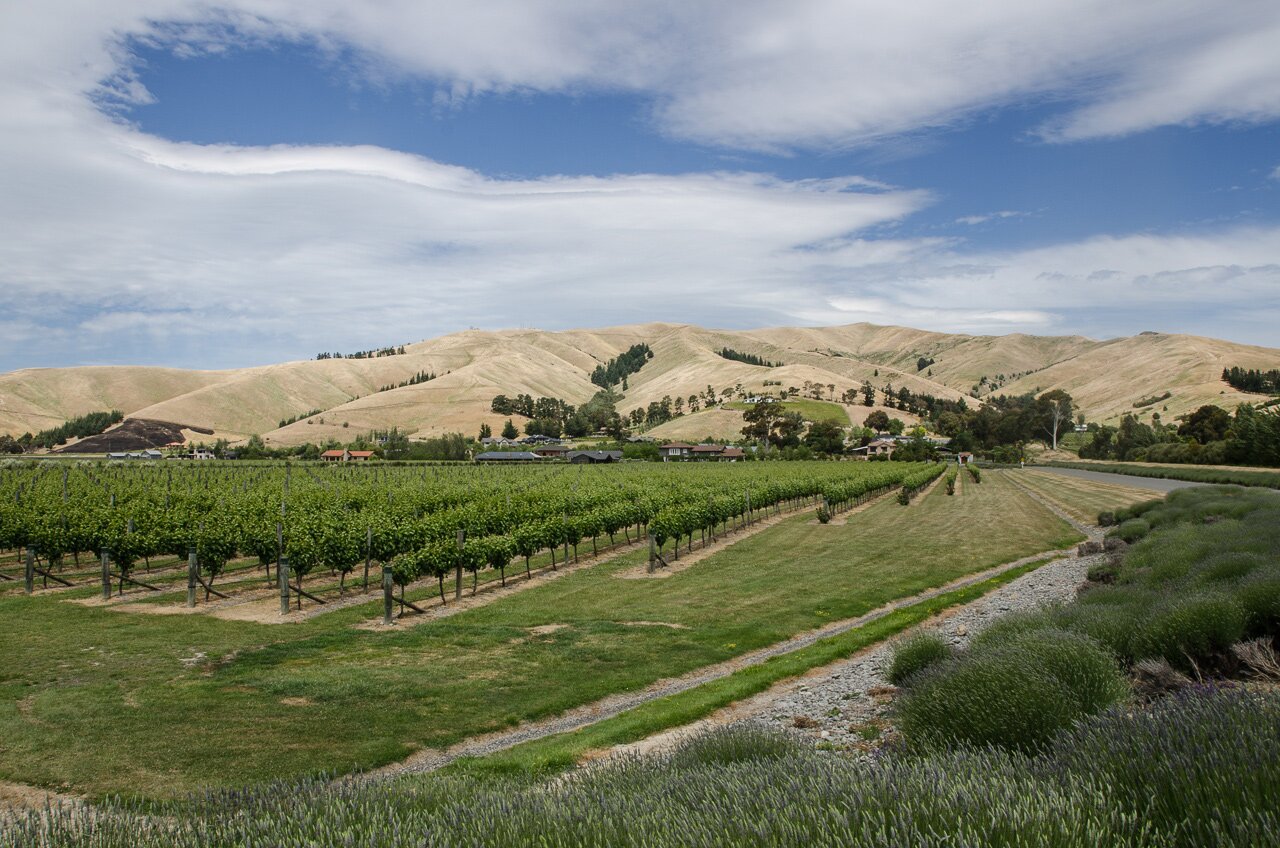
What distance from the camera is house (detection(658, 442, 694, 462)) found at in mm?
126244

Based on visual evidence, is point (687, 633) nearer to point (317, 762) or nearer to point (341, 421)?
point (317, 762)

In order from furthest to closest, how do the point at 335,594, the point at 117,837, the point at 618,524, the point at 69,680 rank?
the point at 618,524, the point at 335,594, the point at 69,680, the point at 117,837

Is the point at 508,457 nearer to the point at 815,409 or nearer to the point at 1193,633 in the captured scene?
the point at 815,409

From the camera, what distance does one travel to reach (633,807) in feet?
15.2

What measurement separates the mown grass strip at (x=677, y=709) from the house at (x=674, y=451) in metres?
106

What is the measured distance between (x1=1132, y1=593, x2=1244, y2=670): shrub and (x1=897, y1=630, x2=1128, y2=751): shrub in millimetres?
1785

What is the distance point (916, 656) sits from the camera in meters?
11.4

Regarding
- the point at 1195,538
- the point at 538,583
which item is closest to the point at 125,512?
the point at 538,583

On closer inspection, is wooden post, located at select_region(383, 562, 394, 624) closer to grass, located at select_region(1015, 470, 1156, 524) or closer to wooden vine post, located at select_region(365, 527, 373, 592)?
wooden vine post, located at select_region(365, 527, 373, 592)

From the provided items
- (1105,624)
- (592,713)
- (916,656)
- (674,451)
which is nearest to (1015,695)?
→ (916,656)

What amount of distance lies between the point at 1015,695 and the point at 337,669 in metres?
12.4

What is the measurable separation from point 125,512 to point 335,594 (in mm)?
10648

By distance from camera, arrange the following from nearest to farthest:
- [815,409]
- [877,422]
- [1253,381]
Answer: [1253,381] < [877,422] < [815,409]

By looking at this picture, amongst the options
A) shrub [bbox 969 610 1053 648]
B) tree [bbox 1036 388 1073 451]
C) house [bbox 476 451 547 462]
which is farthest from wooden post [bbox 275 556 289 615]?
tree [bbox 1036 388 1073 451]
